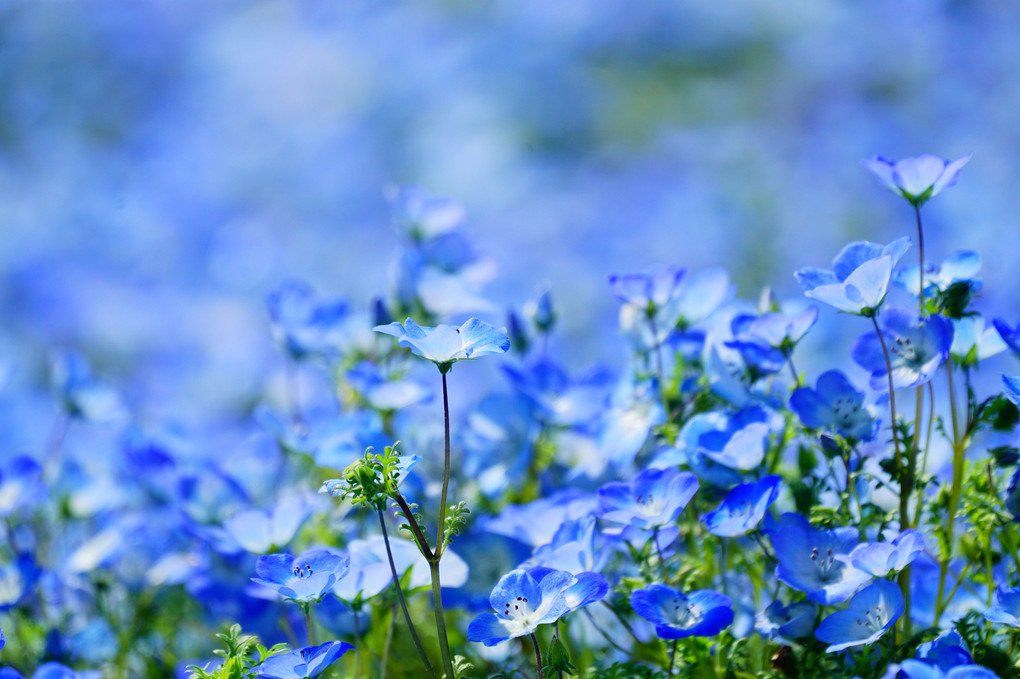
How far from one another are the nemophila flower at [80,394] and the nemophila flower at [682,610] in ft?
2.24

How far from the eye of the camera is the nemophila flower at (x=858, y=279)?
57cm

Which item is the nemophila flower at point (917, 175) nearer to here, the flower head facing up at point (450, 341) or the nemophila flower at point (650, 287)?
the nemophila flower at point (650, 287)

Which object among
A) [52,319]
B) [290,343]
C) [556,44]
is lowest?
[52,319]

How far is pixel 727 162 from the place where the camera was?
3.20 metres

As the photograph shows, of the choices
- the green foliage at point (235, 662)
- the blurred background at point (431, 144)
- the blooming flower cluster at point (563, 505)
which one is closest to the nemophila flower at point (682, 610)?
the blooming flower cluster at point (563, 505)

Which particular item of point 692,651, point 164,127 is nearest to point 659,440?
point 692,651

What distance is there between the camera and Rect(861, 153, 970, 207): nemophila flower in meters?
0.65

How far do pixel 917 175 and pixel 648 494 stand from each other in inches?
10.6

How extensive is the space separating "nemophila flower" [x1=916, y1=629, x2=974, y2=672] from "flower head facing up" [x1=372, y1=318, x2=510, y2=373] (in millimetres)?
280

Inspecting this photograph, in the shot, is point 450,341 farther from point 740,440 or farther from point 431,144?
point 431,144

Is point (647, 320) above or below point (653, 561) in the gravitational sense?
above

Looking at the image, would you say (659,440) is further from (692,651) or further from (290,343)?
(290,343)

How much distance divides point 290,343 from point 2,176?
3176mm

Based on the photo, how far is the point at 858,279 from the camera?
580 mm
